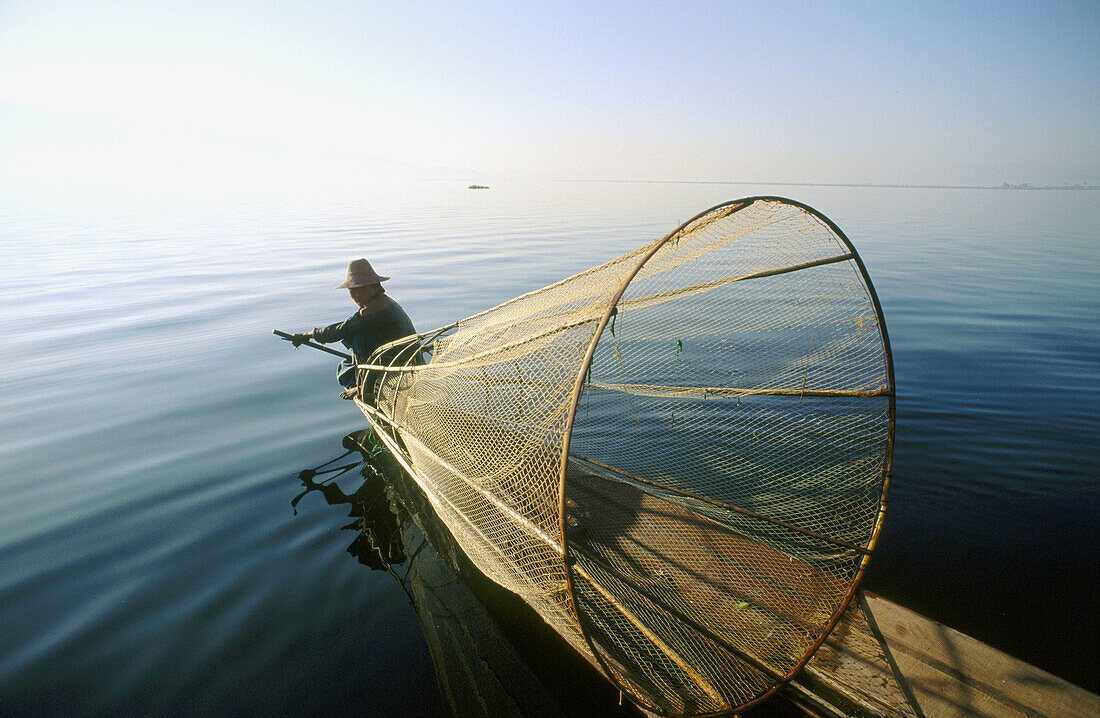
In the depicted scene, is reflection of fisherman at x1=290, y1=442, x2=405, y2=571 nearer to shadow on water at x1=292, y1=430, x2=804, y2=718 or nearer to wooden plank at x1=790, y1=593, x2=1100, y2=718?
shadow on water at x1=292, y1=430, x2=804, y2=718

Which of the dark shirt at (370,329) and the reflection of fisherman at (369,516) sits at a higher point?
the dark shirt at (370,329)

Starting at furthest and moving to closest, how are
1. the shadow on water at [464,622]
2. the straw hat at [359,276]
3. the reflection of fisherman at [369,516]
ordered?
the straw hat at [359,276] → the reflection of fisherman at [369,516] → the shadow on water at [464,622]

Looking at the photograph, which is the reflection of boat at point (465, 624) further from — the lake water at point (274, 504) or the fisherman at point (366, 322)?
the fisherman at point (366, 322)

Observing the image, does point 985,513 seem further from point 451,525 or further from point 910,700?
point 451,525

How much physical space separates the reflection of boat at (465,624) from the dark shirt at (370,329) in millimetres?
1486

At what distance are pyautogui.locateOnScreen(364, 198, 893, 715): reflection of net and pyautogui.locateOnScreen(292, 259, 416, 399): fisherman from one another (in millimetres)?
658

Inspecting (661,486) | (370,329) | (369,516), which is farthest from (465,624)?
(370,329)

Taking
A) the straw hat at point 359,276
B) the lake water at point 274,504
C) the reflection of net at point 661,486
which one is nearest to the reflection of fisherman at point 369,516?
the lake water at point 274,504

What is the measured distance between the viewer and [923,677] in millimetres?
2645

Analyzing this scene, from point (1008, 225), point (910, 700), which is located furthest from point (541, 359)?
point (1008, 225)

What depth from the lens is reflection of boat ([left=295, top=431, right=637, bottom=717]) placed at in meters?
3.14

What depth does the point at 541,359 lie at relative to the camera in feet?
10.1

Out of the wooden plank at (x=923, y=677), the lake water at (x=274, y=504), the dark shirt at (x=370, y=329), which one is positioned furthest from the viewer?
the dark shirt at (x=370, y=329)

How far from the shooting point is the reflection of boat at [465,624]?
314 cm
